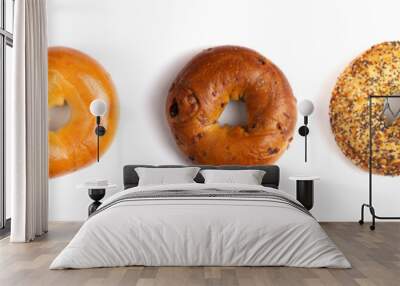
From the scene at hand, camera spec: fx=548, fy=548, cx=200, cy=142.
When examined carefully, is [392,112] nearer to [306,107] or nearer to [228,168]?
[306,107]

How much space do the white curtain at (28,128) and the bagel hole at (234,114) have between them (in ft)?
6.48

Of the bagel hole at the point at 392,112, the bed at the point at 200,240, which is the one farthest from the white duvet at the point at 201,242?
the bagel hole at the point at 392,112

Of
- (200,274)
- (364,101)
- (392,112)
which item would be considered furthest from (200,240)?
(392,112)

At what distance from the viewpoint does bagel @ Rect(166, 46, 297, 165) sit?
6.19m

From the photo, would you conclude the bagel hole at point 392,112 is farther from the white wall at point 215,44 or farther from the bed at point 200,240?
the bed at point 200,240

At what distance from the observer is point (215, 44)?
633 centimetres

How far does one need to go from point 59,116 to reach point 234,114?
2.01 meters

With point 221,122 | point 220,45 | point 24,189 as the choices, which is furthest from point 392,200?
point 24,189

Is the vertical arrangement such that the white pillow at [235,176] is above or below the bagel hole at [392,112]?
below

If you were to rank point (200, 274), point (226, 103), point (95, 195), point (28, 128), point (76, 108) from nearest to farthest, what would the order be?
1. point (200, 274)
2. point (28, 128)
3. point (95, 195)
4. point (226, 103)
5. point (76, 108)

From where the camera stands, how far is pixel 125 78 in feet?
20.8

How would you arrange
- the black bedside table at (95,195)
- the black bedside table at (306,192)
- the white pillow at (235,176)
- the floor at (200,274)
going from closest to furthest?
the floor at (200,274) < the white pillow at (235,176) < the black bedside table at (95,195) < the black bedside table at (306,192)

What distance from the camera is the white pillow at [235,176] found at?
224 inches

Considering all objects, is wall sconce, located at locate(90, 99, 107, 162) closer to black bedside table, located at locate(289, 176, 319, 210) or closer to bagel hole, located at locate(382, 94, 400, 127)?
black bedside table, located at locate(289, 176, 319, 210)
